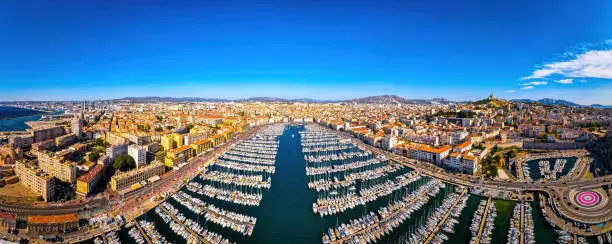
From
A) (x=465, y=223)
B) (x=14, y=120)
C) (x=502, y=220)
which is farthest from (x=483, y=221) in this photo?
(x=14, y=120)

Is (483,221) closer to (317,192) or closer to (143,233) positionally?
(317,192)

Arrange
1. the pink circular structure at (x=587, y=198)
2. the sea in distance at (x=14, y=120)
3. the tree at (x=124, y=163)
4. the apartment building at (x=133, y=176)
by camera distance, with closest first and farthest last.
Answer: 1. the pink circular structure at (x=587, y=198)
2. the apartment building at (x=133, y=176)
3. the tree at (x=124, y=163)
4. the sea in distance at (x=14, y=120)

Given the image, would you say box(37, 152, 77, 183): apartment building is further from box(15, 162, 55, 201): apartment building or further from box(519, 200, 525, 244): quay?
box(519, 200, 525, 244): quay

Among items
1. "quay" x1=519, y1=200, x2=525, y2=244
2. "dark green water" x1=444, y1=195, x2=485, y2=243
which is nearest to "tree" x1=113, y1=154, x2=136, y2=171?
"dark green water" x1=444, y1=195, x2=485, y2=243

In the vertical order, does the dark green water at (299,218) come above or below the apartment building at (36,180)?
below

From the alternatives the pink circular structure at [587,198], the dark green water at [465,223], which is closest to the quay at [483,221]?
the dark green water at [465,223]

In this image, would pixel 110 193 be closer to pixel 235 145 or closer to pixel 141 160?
pixel 141 160

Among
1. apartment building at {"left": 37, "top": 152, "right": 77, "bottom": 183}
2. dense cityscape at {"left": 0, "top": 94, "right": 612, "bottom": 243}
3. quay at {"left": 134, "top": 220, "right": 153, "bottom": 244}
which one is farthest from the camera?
apartment building at {"left": 37, "top": 152, "right": 77, "bottom": 183}

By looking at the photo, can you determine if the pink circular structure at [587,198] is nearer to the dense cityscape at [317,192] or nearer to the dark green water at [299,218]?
the dense cityscape at [317,192]
